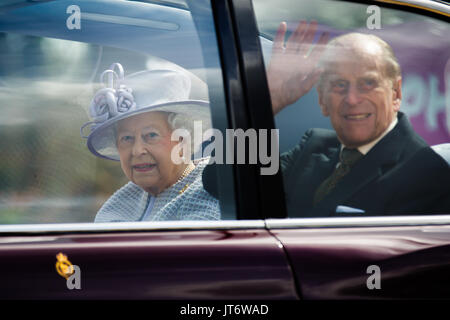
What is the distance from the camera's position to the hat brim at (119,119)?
1.71 m

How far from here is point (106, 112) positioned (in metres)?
1.76

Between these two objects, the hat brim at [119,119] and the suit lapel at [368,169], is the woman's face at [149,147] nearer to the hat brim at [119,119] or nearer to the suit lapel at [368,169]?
the hat brim at [119,119]

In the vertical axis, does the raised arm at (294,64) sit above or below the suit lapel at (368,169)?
above

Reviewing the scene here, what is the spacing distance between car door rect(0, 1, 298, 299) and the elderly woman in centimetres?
4

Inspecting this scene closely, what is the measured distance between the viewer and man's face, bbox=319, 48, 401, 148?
69.2 inches

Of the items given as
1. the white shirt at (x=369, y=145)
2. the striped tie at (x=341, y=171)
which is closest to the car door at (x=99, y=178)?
the striped tie at (x=341, y=171)

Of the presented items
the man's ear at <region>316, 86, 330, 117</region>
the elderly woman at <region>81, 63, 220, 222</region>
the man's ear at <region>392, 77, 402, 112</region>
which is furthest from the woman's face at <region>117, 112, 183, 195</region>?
the man's ear at <region>392, 77, 402, 112</region>

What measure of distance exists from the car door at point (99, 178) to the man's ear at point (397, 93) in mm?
520

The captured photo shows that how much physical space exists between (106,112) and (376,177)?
35.2 inches

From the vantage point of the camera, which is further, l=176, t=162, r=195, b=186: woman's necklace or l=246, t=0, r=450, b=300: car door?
l=176, t=162, r=195, b=186: woman's necklace

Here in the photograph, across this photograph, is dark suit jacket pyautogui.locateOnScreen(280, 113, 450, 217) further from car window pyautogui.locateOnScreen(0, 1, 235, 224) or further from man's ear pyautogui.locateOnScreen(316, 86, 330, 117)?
car window pyautogui.locateOnScreen(0, 1, 235, 224)

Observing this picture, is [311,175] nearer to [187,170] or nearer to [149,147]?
[187,170]

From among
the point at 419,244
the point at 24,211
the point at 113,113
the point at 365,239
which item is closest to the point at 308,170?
the point at 365,239

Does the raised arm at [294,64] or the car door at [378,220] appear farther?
the raised arm at [294,64]
